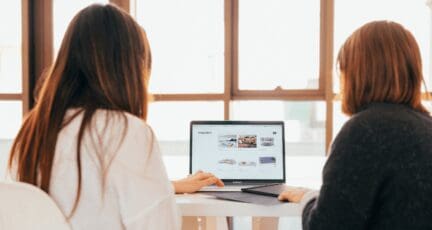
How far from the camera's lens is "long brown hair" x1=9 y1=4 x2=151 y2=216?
116 centimetres

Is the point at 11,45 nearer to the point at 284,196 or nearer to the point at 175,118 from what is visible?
the point at 175,118

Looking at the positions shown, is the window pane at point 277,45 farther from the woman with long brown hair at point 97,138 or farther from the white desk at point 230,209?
the woman with long brown hair at point 97,138

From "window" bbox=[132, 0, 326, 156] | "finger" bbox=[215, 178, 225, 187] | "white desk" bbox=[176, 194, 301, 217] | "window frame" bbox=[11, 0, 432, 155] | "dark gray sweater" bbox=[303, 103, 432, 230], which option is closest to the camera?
"dark gray sweater" bbox=[303, 103, 432, 230]

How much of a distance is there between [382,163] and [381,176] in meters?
0.03

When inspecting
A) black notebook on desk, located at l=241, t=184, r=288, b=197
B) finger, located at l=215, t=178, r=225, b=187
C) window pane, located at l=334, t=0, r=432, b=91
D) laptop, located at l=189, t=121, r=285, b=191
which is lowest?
black notebook on desk, located at l=241, t=184, r=288, b=197

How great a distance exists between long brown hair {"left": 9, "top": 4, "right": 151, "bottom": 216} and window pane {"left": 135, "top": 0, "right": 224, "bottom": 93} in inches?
73.5

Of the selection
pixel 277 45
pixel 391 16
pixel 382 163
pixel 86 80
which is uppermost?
pixel 391 16

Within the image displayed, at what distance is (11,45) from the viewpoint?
3189mm

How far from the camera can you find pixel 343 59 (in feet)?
4.26

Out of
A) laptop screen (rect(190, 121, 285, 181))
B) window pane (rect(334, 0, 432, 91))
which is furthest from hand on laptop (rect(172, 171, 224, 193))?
window pane (rect(334, 0, 432, 91))

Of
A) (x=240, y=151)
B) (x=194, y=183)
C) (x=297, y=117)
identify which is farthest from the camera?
(x=297, y=117)

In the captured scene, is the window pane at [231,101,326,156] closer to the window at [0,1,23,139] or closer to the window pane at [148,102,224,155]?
the window pane at [148,102,224,155]

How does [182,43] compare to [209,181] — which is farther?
[182,43]

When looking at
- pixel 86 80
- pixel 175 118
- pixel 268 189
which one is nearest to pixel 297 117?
pixel 175 118
